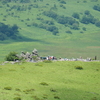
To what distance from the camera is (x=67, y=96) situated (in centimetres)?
6769

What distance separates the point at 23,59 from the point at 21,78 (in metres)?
27.7

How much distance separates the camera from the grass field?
66125 millimetres

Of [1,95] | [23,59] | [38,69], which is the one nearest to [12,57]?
[23,59]

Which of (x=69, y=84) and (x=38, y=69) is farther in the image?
(x=38, y=69)

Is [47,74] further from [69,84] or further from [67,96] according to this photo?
[67,96]

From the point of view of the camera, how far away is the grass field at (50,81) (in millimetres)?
66125

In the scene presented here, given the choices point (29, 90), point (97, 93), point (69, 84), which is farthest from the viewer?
point (69, 84)

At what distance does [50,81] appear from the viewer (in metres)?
78.4

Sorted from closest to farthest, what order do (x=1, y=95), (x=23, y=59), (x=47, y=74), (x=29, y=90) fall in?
(x=1, y=95) → (x=29, y=90) → (x=47, y=74) → (x=23, y=59)

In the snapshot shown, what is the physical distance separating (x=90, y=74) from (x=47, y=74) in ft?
26.8

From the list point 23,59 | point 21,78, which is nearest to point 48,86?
point 21,78

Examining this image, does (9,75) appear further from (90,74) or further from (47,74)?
(90,74)

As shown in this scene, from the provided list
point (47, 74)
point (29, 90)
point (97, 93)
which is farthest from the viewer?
point (47, 74)

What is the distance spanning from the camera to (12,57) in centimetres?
10712
